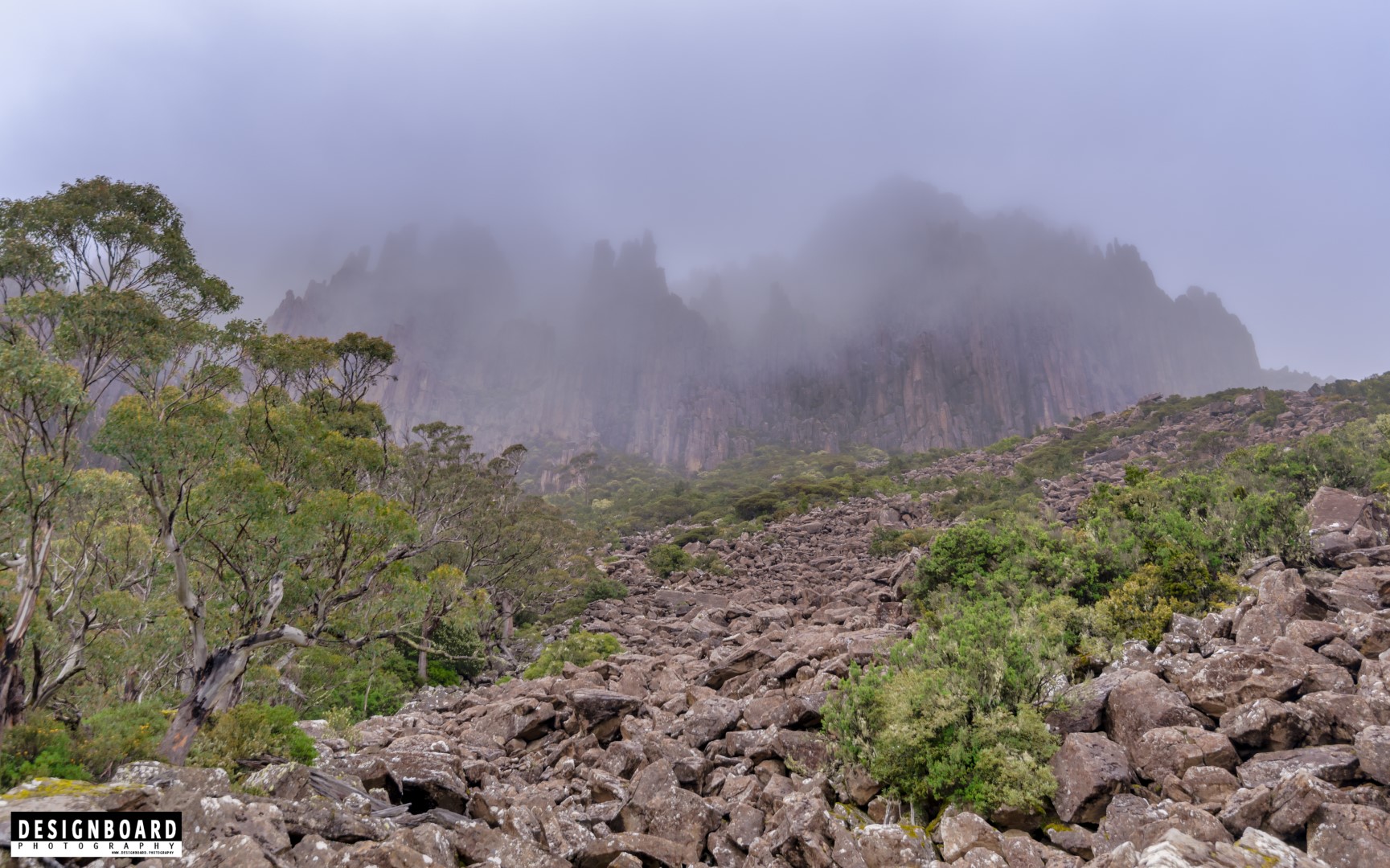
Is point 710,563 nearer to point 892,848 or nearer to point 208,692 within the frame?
point 208,692

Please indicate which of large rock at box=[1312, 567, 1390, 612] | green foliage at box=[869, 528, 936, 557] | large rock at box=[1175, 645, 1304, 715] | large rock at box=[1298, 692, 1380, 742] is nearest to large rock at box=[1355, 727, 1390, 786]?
large rock at box=[1298, 692, 1380, 742]

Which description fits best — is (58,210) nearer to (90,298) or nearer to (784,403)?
(90,298)

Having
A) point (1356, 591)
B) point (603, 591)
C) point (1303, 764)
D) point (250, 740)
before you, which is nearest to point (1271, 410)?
point (1356, 591)

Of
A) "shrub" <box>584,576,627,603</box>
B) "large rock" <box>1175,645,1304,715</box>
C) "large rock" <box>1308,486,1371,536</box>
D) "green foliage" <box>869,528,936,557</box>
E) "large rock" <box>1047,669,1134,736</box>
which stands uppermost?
"green foliage" <box>869,528,936,557</box>

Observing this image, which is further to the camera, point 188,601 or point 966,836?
point 188,601

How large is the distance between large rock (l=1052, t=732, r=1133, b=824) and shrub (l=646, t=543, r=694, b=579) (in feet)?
120

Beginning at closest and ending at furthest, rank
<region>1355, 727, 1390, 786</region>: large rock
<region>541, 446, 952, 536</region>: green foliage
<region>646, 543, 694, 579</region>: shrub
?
<region>1355, 727, 1390, 786</region>: large rock < <region>646, 543, 694, 579</region>: shrub < <region>541, 446, 952, 536</region>: green foliage

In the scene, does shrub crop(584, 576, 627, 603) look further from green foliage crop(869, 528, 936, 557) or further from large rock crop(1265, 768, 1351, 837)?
large rock crop(1265, 768, 1351, 837)

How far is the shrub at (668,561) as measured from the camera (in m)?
45.2

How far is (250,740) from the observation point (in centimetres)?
1176

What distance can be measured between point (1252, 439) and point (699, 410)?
149122 millimetres

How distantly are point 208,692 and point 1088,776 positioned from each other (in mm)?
17004

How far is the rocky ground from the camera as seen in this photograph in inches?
271

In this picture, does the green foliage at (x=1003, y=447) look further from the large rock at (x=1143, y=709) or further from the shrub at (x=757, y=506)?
the large rock at (x=1143, y=709)
